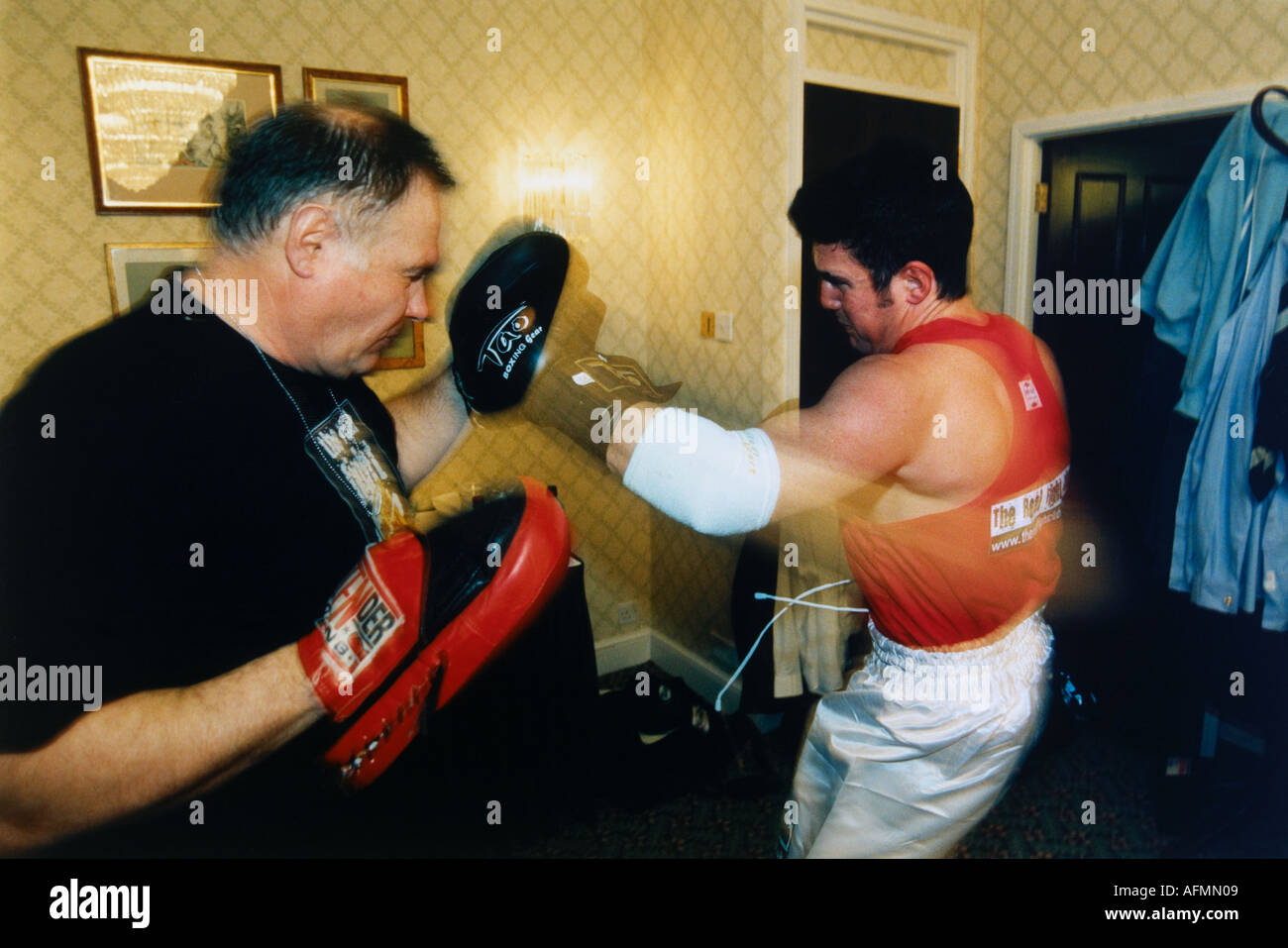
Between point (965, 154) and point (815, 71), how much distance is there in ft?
2.53

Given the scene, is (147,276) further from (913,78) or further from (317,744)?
(913,78)

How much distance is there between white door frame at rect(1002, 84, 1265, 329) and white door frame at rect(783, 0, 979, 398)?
214 mm

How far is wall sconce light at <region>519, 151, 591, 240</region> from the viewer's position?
2873mm

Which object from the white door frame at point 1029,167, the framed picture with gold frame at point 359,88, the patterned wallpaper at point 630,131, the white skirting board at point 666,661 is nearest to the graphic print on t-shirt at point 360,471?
the patterned wallpaper at point 630,131

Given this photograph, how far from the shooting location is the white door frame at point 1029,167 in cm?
247

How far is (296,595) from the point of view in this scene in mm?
1068

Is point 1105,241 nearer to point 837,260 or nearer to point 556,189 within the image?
point 837,260

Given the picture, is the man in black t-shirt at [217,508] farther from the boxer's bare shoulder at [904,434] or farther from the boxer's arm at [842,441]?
the boxer's bare shoulder at [904,434]

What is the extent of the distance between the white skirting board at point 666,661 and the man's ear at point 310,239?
2326 millimetres

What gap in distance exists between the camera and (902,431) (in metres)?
1.19

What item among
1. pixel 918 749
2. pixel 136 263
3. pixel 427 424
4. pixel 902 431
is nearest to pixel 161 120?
pixel 136 263

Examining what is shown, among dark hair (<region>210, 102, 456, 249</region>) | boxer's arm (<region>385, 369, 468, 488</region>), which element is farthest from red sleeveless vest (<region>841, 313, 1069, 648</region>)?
dark hair (<region>210, 102, 456, 249</region>)

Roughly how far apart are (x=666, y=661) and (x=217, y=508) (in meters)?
2.61

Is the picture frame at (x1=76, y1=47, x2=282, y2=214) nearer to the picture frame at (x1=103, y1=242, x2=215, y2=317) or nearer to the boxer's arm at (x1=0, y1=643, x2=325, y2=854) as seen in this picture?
the picture frame at (x1=103, y1=242, x2=215, y2=317)
